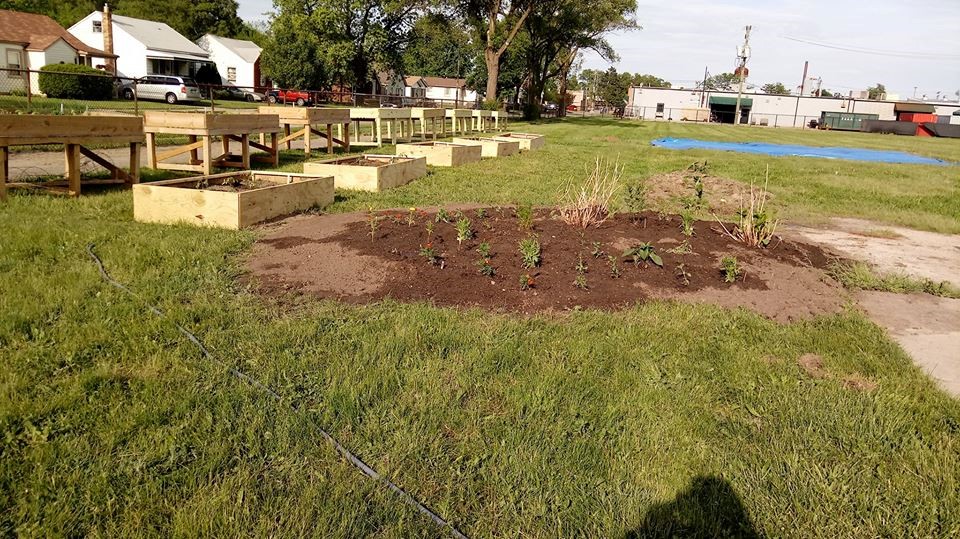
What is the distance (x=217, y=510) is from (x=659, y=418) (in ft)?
6.48

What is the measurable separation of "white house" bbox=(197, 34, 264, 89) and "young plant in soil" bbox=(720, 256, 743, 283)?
58.1 m

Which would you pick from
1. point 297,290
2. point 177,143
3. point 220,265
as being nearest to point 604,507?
point 297,290

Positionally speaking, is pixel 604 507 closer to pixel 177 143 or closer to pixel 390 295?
pixel 390 295

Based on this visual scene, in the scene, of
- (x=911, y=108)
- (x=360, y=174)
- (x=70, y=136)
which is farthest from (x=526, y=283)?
(x=911, y=108)

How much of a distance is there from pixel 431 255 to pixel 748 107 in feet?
272

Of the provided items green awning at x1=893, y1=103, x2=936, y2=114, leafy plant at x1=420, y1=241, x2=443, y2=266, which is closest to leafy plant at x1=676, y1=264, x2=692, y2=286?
leafy plant at x1=420, y1=241, x2=443, y2=266

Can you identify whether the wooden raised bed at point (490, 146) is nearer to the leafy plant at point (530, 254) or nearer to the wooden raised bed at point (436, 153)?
the wooden raised bed at point (436, 153)

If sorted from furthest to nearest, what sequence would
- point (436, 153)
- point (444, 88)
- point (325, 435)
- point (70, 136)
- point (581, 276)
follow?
point (444, 88)
point (436, 153)
point (70, 136)
point (581, 276)
point (325, 435)

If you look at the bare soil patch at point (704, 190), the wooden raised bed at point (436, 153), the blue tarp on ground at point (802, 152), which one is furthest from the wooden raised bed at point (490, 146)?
the blue tarp on ground at point (802, 152)

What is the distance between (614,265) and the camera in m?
5.13

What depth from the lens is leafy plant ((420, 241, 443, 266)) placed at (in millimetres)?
5119

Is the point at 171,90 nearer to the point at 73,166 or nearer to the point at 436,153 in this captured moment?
the point at 436,153

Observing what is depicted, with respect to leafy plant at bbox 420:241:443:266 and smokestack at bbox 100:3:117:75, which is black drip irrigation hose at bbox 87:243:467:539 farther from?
smokestack at bbox 100:3:117:75

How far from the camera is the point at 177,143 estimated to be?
15.0 meters
